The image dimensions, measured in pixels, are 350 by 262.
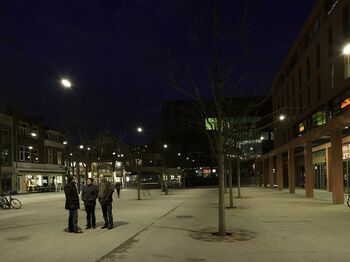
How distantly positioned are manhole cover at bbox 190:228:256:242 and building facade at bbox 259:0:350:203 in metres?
9.76

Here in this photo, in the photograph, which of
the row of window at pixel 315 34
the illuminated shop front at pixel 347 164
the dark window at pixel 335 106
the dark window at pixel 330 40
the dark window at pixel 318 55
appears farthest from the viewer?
the dark window at pixel 318 55

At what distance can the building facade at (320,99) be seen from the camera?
2678cm

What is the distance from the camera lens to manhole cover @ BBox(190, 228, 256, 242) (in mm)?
13062

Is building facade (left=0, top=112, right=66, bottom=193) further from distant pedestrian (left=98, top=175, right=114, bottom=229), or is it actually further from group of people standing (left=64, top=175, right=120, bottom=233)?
distant pedestrian (left=98, top=175, right=114, bottom=229)

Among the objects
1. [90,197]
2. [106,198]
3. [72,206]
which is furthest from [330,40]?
[72,206]

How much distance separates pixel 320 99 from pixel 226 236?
28.2 metres

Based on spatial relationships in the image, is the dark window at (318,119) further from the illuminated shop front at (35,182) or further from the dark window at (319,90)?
the illuminated shop front at (35,182)

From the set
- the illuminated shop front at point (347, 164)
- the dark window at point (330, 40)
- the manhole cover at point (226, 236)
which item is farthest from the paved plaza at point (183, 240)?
the dark window at point (330, 40)

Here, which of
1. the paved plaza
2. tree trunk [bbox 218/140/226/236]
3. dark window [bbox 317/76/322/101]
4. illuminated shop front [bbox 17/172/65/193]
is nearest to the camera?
the paved plaza

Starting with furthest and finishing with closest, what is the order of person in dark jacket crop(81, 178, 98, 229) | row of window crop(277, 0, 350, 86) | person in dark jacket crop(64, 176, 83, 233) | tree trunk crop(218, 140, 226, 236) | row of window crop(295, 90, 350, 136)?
row of window crop(277, 0, 350, 86) < row of window crop(295, 90, 350, 136) < person in dark jacket crop(81, 178, 98, 229) < person in dark jacket crop(64, 176, 83, 233) < tree trunk crop(218, 140, 226, 236)

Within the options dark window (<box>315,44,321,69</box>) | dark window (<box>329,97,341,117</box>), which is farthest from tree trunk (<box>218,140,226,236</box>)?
dark window (<box>315,44,321,69</box>)

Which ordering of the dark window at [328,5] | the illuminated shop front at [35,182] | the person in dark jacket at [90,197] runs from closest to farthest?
the person in dark jacket at [90,197] → the dark window at [328,5] → the illuminated shop front at [35,182]

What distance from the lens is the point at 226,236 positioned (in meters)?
13.6

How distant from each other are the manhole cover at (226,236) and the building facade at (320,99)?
9761 millimetres
